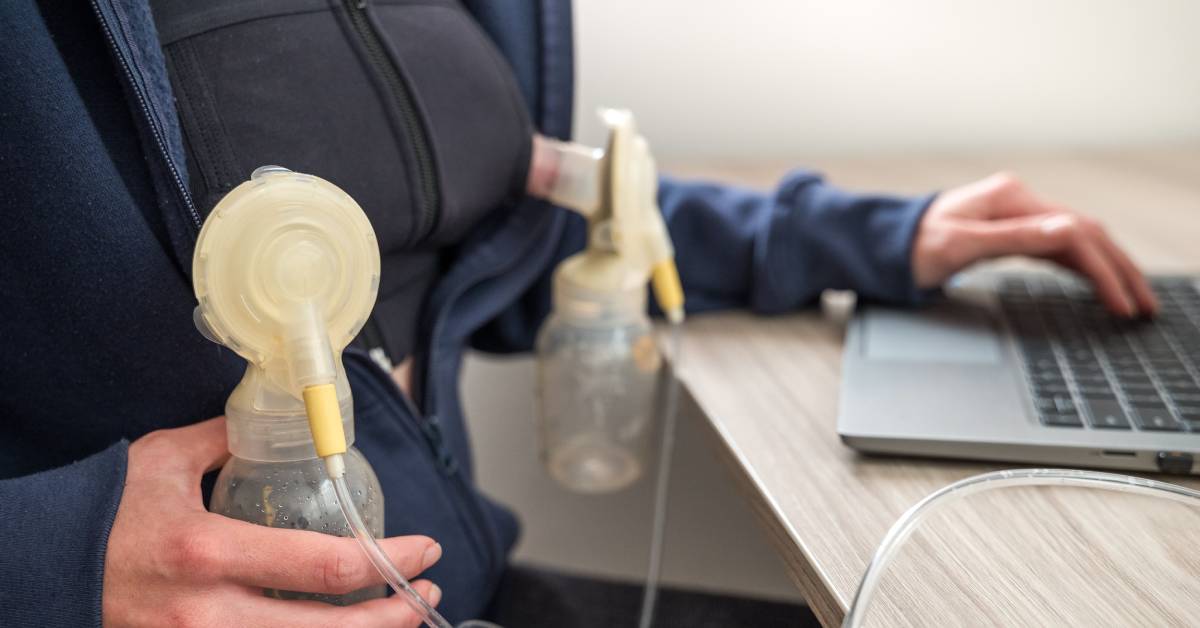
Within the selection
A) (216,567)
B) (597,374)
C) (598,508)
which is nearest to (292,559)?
(216,567)

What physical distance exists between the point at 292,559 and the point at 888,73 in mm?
1022

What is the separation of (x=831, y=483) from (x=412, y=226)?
295 mm

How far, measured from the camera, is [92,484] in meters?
0.48

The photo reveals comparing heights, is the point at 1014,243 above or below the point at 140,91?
below

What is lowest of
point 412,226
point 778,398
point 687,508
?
point 687,508

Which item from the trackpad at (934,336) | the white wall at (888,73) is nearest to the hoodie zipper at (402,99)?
the trackpad at (934,336)

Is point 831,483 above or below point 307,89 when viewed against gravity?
below

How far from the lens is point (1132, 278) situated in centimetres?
76

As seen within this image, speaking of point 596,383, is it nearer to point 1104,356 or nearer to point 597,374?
point 597,374

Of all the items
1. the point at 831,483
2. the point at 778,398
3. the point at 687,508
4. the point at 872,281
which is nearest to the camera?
the point at 831,483

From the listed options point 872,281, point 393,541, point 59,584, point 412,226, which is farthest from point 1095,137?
point 59,584

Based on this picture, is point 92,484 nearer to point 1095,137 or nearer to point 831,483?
point 831,483

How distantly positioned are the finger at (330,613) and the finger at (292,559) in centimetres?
1

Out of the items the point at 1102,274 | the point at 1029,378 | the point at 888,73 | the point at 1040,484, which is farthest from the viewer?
the point at 888,73
